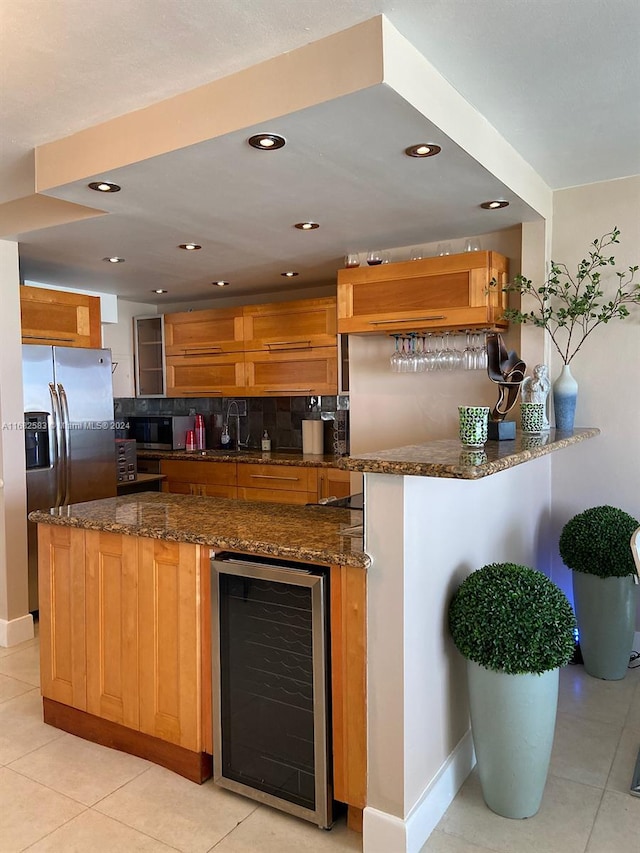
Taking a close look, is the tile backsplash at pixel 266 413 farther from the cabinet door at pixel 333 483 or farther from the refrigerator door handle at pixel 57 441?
the refrigerator door handle at pixel 57 441

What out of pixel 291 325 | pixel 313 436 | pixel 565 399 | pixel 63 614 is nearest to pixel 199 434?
pixel 313 436

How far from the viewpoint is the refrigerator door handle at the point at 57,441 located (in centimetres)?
409

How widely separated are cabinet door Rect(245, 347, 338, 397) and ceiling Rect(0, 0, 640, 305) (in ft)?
4.36

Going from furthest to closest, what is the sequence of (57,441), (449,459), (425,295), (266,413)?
(266,413) → (57,441) → (425,295) → (449,459)

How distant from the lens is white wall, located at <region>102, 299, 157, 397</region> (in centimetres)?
584

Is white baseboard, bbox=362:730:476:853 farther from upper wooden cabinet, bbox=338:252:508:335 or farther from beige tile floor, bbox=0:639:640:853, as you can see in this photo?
upper wooden cabinet, bbox=338:252:508:335

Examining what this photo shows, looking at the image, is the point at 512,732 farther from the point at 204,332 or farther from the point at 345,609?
the point at 204,332

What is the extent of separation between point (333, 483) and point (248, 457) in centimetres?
84

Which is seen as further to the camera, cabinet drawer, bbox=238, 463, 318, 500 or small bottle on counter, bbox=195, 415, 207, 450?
small bottle on counter, bbox=195, 415, 207, 450

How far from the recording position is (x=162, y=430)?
19.5 feet

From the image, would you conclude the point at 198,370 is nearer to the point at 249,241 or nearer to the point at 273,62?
the point at 249,241

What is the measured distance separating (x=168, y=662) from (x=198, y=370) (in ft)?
11.9

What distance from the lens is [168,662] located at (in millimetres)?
2377

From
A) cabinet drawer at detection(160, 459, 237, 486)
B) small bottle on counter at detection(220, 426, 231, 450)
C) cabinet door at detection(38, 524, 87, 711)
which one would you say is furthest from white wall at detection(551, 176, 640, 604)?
small bottle on counter at detection(220, 426, 231, 450)
